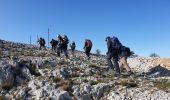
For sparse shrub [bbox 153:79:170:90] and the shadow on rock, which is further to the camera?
the shadow on rock

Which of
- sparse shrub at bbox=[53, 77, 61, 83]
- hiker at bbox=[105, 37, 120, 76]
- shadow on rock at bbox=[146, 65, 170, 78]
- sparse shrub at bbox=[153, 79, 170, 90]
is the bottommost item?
sparse shrub at bbox=[153, 79, 170, 90]

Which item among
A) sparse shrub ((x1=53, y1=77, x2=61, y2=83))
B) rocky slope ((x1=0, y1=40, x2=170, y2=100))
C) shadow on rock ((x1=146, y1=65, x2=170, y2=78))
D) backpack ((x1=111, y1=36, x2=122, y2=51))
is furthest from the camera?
shadow on rock ((x1=146, y1=65, x2=170, y2=78))

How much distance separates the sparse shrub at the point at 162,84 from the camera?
20428 millimetres

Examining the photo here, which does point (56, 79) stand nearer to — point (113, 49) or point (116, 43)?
point (113, 49)

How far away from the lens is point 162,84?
21109 mm

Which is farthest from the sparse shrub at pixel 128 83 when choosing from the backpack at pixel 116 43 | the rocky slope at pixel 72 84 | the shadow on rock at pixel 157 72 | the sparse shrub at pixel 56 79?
the shadow on rock at pixel 157 72

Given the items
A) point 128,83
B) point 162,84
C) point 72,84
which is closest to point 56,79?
point 72,84

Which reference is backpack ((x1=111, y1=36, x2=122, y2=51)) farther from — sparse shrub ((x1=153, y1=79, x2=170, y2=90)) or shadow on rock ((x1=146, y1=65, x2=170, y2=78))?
sparse shrub ((x1=153, y1=79, x2=170, y2=90))

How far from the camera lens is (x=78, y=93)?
21875mm

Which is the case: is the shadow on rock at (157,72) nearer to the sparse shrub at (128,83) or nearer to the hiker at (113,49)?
the hiker at (113,49)

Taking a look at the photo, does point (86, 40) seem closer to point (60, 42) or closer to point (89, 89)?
point (60, 42)

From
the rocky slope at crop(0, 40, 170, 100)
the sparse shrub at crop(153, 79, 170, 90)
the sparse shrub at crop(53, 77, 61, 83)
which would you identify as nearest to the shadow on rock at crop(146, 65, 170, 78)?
the rocky slope at crop(0, 40, 170, 100)

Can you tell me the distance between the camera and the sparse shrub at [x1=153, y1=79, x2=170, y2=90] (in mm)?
20428

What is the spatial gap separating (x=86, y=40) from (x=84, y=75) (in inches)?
483
